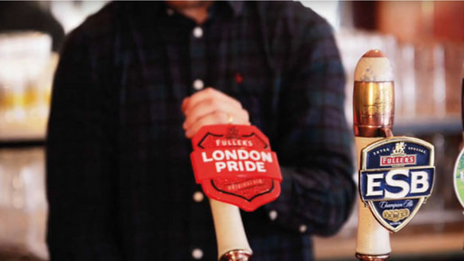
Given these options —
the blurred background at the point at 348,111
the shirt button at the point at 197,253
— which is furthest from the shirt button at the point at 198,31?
the blurred background at the point at 348,111

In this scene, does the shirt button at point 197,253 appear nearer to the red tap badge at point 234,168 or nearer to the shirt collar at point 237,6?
the shirt collar at point 237,6

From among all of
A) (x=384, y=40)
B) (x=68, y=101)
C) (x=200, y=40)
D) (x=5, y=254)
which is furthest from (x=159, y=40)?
(x=384, y=40)

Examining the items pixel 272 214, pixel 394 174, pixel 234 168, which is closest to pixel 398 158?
pixel 394 174

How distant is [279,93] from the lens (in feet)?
4.13

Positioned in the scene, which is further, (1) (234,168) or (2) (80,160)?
(2) (80,160)

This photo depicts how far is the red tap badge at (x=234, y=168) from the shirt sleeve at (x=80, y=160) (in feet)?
1.92

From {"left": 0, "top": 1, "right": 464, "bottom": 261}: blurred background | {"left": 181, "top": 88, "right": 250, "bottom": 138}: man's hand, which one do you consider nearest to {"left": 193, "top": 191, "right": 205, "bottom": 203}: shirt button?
{"left": 181, "top": 88, "right": 250, "bottom": 138}: man's hand

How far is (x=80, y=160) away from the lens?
4.39 ft

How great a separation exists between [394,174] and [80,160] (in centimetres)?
76

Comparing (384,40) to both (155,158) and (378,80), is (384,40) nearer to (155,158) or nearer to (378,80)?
(155,158)

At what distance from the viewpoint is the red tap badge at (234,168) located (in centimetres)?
72

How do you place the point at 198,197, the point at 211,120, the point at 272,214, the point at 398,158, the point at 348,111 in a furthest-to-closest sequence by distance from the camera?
the point at 348,111, the point at 198,197, the point at 272,214, the point at 211,120, the point at 398,158

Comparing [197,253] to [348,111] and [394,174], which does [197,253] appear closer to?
[394,174]

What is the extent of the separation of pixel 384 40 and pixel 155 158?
1.46 m
